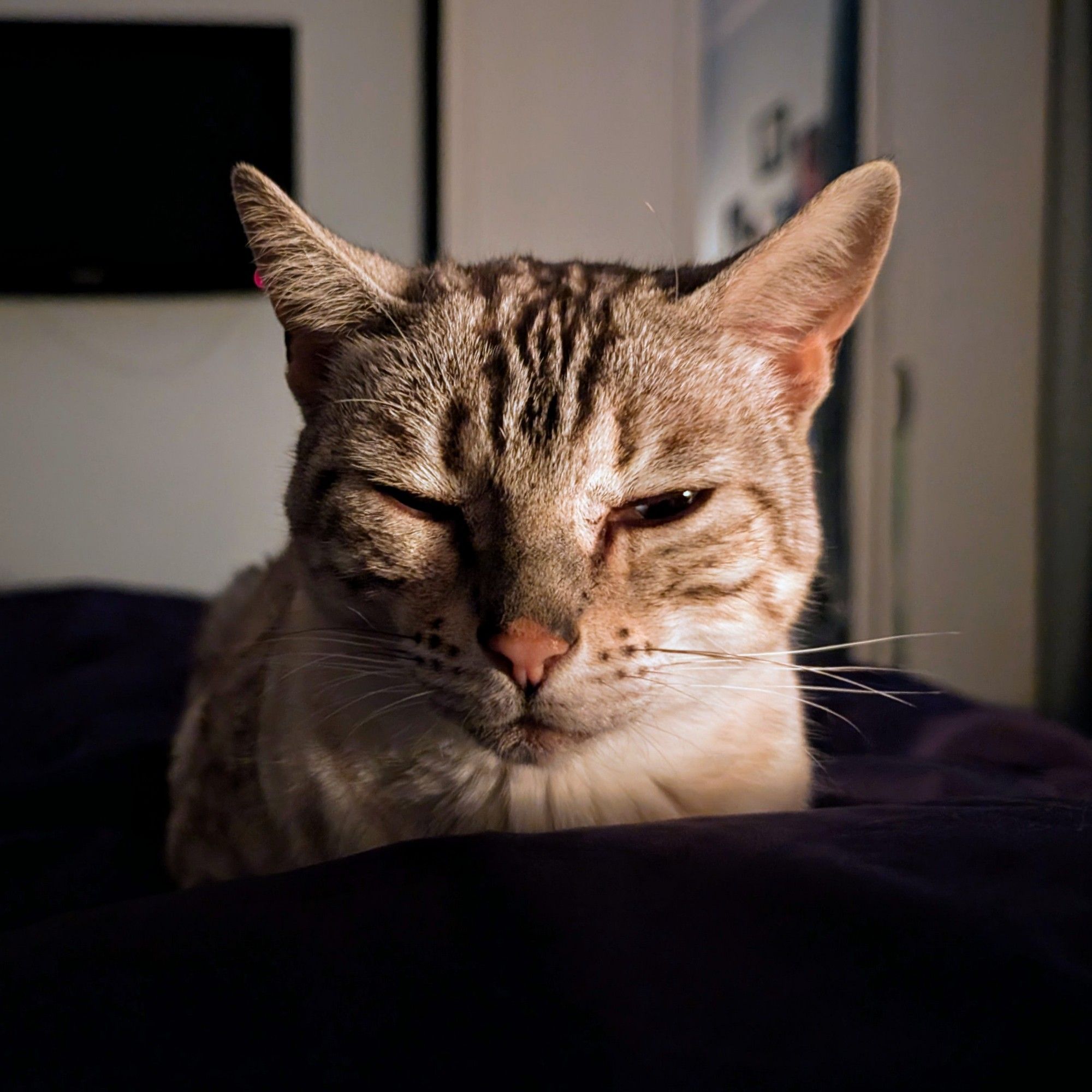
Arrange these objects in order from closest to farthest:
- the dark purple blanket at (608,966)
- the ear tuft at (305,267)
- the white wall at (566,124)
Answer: the dark purple blanket at (608,966) → the ear tuft at (305,267) → the white wall at (566,124)

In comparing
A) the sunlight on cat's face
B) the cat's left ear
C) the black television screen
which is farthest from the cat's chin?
the black television screen

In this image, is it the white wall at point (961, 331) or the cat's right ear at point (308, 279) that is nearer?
the cat's right ear at point (308, 279)

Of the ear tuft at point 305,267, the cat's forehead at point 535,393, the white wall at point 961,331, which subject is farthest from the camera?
the white wall at point 961,331

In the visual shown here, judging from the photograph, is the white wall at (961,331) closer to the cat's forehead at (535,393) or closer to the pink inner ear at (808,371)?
the pink inner ear at (808,371)

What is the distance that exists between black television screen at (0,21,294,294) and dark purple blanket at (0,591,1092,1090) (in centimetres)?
332

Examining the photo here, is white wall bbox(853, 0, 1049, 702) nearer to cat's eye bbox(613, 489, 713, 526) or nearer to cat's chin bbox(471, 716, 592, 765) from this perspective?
cat's eye bbox(613, 489, 713, 526)

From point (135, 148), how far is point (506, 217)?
1.43m

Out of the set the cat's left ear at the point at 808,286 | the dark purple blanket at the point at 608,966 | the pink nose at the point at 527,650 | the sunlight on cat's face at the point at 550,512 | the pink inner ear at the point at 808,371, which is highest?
the cat's left ear at the point at 808,286

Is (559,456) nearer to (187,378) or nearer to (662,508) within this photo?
(662,508)

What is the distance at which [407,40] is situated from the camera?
372 cm

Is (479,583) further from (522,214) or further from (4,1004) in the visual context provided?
(522,214)

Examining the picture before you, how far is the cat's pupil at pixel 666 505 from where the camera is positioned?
99cm

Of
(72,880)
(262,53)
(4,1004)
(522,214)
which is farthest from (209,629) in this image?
(262,53)

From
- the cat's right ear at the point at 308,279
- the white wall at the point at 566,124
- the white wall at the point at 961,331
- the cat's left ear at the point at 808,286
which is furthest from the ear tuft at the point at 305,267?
the white wall at the point at 961,331
